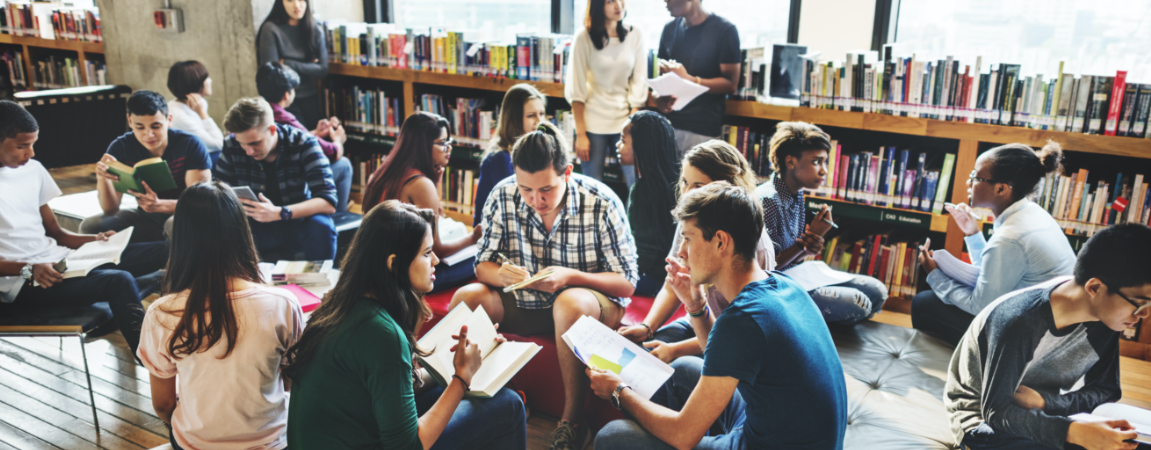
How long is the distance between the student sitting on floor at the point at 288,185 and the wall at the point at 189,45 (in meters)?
1.94

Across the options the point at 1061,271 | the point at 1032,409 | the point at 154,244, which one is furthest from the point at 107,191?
the point at 1061,271

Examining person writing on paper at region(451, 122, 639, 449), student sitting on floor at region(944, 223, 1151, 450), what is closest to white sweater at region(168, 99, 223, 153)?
person writing on paper at region(451, 122, 639, 449)

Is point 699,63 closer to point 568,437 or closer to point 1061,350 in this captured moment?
point 568,437

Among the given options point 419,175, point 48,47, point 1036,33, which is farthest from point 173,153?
point 48,47

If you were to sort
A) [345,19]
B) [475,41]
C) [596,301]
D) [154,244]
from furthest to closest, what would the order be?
[345,19] → [475,41] → [154,244] → [596,301]

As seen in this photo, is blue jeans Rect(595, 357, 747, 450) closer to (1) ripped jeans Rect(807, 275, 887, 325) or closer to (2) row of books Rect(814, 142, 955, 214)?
(1) ripped jeans Rect(807, 275, 887, 325)

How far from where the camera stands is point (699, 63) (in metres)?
3.80

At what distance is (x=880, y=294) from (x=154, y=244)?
3255mm

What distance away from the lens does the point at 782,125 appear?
9.98 ft

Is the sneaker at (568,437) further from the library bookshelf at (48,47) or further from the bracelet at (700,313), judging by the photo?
the library bookshelf at (48,47)

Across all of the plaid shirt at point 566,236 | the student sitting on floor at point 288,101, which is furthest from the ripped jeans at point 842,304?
the student sitting on floor at point 288,101

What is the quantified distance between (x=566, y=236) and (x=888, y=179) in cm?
196

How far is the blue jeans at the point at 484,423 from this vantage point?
191cm

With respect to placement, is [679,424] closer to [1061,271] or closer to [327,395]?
[327,395]
